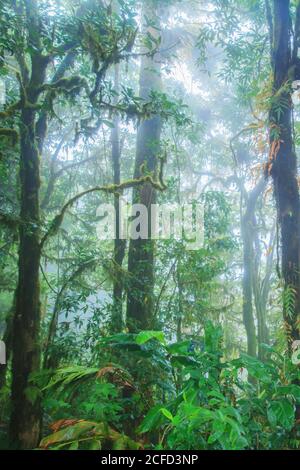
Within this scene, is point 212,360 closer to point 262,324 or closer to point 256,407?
point 256,407

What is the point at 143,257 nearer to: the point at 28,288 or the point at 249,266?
the point at 28,288

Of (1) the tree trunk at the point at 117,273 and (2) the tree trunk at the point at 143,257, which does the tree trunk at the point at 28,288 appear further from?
(2) the tree trunk at the point at 143,257

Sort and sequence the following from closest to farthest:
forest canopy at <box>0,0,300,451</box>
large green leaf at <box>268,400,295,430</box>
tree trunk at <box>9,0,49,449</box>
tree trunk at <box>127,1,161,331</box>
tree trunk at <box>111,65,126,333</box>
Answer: large green leaf at <box>268,400,295,430</box> → forest canopy at <box>0,0,300,451</box> → tree trunk at <box>9,0,49,449</box> → tree trunk at <box>111,65,126,333</box> → tree trunk at <box>127,1,161,331</box>

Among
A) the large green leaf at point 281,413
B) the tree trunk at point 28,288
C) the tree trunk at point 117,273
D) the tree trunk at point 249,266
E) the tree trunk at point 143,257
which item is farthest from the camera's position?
the tree trunk at point 249,266

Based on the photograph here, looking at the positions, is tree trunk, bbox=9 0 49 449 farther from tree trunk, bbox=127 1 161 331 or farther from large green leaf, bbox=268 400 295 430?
large green leaf, bbox=268 400 295 430

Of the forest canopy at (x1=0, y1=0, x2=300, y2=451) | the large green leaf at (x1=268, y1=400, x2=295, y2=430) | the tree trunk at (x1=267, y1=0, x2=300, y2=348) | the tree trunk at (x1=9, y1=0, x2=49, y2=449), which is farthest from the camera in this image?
the tree trunk at (x1=9, y1=0, x2=49, y2=449)

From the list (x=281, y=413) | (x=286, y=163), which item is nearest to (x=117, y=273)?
(x=286, y=163)

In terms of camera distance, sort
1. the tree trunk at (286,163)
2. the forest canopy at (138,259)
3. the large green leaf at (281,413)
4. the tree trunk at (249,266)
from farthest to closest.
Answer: the tree trunk at (249,266) < the tree trunk at (286,163) < the forest canopy at (138,259) < the large green leaf at (281,413)

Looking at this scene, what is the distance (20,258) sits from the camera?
16.1 ft

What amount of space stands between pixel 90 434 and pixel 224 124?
11.9 meters

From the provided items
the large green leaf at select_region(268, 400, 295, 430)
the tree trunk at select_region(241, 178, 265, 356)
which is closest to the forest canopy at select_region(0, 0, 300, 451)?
the large green leaf at select_region(268, 400, 295, 430)

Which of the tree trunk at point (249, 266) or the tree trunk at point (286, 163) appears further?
the tree trunk at point (249, 266)

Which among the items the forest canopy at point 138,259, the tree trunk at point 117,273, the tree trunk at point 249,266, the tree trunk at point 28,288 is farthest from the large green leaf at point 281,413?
the tree trunk at point 249,266
